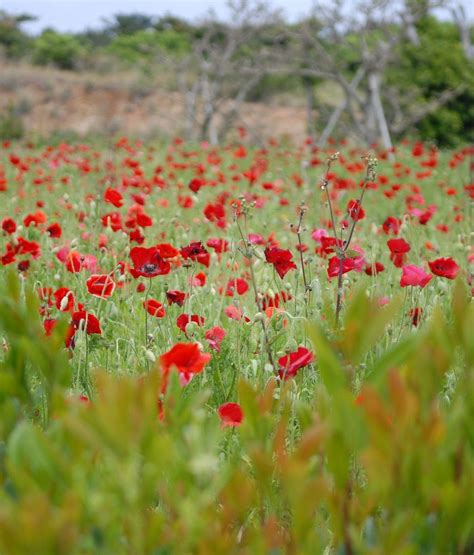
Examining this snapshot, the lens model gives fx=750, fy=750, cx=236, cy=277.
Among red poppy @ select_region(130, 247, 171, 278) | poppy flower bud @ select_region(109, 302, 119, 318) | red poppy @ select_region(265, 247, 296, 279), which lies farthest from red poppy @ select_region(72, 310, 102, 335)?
red poppy @ select_region(265, 247, 296, 279)

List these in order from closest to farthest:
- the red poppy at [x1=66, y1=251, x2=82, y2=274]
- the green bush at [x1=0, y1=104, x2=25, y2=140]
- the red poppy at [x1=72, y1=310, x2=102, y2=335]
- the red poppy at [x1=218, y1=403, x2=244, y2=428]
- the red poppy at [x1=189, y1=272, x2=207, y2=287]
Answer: the red poppy at [x1=218, y1=403, x2=244, y2=428], the red poppy at [x1=72, y1=310, x2=102, y2=335], the red poppy at [x1=66, y1=251, x2=82, y2=274], the red poppy at [x1=189, y1=272, x2=207, y2=287], the green bush at [x1=0, y1=104, x2=25, y2=140]

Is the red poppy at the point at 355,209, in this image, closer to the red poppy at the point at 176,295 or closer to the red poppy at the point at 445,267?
the red poppy at the point at 445,267

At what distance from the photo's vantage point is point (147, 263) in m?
2.00

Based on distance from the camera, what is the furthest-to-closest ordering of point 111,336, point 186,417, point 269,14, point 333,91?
point 333,91
point 269,14
point 111,336
point 186,417

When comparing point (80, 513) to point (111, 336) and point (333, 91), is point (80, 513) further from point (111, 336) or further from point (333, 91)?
point (333, 91)

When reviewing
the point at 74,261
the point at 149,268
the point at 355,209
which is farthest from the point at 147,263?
the point at 355,209

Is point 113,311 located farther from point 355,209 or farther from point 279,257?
point 355,209

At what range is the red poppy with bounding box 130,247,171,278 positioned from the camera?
1963mm

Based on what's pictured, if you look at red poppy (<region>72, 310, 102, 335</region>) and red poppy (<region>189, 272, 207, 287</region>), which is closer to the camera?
red poppy (<region>72, 310, 102, 335</region>)

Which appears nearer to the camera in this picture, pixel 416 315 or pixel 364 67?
pixel 416 315

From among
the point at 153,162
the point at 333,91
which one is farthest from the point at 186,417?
the point at 333,91

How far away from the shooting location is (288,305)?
2.56 metres

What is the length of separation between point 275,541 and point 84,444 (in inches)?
9.4

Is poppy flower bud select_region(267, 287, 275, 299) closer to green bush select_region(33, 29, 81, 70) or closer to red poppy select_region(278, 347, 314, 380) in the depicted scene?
red poppy select_region(278, 347, 314, 380)
